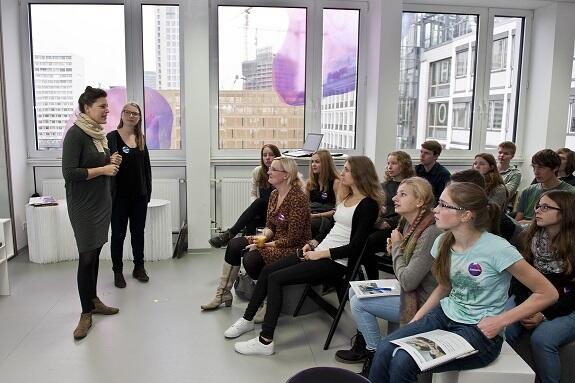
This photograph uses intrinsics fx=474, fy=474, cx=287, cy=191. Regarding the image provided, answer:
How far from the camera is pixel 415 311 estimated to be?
2.33m

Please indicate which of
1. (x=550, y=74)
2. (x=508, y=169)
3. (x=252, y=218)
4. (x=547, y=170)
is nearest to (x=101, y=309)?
(x=252, y=218)

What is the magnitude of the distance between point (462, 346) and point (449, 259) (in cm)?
39

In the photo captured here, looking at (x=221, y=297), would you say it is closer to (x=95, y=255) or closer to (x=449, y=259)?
(x=95, y=255)

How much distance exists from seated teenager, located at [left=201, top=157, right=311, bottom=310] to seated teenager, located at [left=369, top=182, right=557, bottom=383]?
47.7 inches

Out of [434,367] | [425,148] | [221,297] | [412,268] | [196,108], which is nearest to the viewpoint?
[434,367]

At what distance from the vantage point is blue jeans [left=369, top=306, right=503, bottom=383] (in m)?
1.87

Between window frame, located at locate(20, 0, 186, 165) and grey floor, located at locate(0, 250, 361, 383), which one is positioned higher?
window frame, located at locate(20, 0, 186, 165)

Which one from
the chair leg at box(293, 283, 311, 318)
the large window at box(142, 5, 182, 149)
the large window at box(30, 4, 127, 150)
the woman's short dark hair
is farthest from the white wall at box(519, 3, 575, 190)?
the woman's short dark hair

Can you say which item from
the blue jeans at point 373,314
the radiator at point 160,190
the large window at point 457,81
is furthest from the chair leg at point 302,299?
the large window at point 457,81

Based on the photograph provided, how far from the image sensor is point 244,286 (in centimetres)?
375

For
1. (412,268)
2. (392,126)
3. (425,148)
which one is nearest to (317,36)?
(392,126)

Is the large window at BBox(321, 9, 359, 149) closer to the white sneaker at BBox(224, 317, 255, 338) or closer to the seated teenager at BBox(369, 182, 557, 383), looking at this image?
the white sneaker at BBox(224, 317, 255, 338)

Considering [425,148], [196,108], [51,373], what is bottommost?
[51,373]

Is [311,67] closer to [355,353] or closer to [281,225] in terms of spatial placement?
[281,225]
